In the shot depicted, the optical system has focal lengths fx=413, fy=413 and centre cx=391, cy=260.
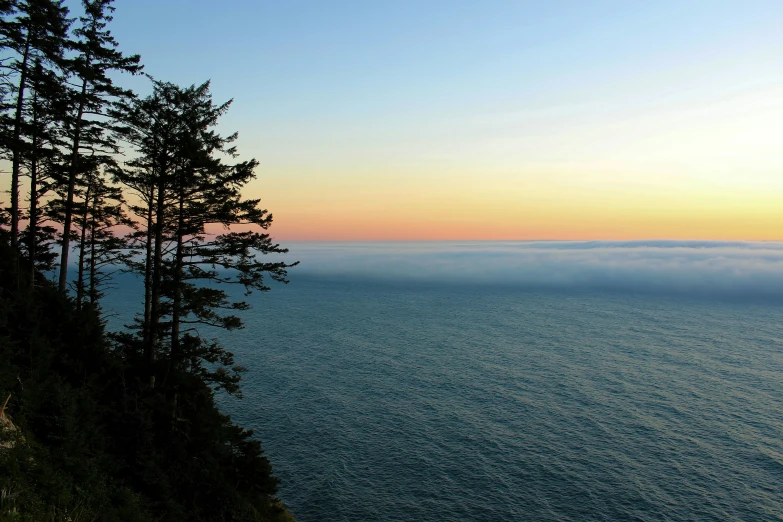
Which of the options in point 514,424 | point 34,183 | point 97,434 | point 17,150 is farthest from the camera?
point 514,424

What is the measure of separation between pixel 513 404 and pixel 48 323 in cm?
6779

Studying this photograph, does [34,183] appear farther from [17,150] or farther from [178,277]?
[178,277]

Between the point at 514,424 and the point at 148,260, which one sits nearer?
the point at 148,260

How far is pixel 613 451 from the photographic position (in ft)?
189

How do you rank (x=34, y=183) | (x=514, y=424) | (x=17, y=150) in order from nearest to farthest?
(x=17, y=150), (x=34, y=183), (x=514, y=424)

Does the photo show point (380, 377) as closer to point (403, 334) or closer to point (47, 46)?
point (403, 334)

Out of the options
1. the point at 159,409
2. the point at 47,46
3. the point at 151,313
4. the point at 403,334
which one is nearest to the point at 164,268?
the point at 151,313

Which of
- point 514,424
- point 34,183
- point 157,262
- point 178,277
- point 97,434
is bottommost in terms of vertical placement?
point 514,424

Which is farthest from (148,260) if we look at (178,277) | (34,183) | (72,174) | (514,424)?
(514,424)

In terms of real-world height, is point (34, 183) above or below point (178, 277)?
above

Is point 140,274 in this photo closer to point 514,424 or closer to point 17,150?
point 17,150

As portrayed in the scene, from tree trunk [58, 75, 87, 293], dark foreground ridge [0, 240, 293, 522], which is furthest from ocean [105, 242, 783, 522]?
tree trunk [58, 75, 87, 293]

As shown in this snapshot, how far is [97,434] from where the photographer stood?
2119cm

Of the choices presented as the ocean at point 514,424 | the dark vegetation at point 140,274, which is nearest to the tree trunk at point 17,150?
the dark vegetation at point 140,274
